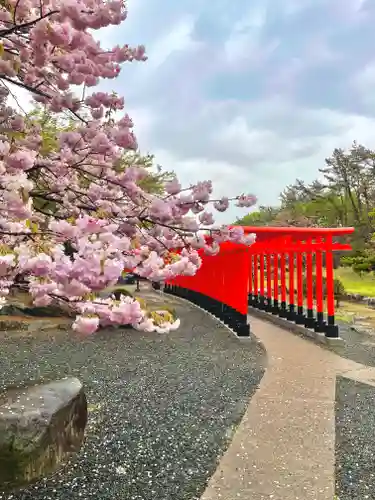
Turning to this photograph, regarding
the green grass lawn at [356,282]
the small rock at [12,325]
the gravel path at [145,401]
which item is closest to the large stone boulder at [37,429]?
the gravel path at [145,401]

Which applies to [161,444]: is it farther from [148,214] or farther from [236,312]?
[236,312]

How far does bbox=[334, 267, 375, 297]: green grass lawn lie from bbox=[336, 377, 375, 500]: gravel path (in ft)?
49.1

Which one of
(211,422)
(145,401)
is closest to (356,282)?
(145,401)

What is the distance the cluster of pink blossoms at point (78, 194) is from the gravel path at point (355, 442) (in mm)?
1708

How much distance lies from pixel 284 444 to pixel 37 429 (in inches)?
75.5

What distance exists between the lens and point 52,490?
10.4 ft

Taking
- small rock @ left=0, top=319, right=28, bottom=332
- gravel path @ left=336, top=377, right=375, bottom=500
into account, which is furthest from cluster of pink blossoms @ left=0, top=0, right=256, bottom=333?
small rock @ left=0, top=319, right=28, bottom=332

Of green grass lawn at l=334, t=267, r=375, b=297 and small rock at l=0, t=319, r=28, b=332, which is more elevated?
small rock at l=0, t=319, r=28, b=332

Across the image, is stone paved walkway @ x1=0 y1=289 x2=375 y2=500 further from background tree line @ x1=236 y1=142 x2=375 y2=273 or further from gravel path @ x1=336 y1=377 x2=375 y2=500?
background tree line @ x1=236 y1=142 x2=375 y2=273

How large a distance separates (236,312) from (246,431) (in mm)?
6047

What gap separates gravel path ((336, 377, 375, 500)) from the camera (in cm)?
331

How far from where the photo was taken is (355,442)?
4.15 metres

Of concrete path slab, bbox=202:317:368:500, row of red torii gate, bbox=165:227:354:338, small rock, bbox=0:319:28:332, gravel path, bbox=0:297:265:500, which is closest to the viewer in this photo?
concrete path slab, bbox=202:317:368:500

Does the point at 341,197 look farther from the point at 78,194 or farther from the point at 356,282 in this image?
the point at 78,194
